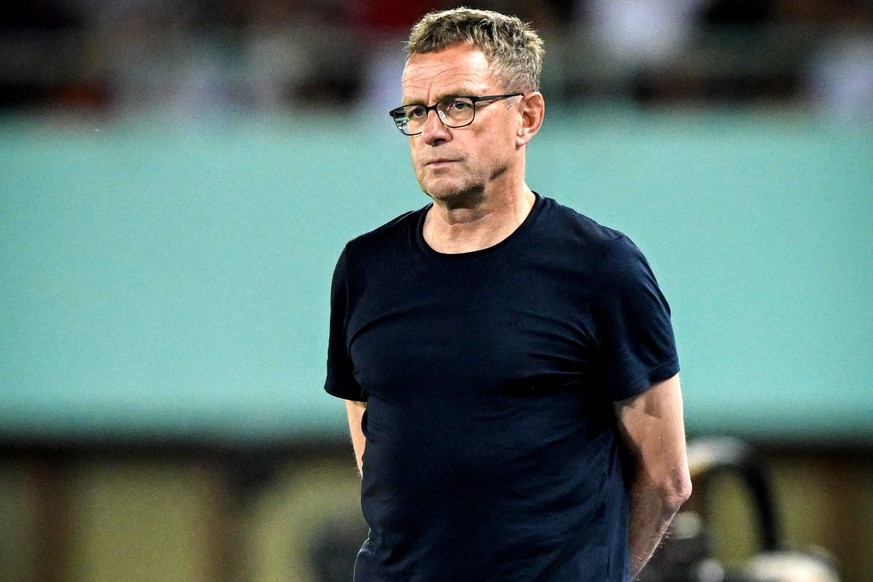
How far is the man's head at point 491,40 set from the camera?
8.55ft

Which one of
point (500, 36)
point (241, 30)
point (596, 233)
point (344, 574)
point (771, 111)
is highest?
point (241, 30)

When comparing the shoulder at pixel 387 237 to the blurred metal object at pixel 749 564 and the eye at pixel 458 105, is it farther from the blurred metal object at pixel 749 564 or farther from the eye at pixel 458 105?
the blurred metal object at pixel 749 564

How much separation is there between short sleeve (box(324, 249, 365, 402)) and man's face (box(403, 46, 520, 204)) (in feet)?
1.06

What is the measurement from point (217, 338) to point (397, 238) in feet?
15.8

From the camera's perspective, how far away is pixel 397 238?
2.75 metres

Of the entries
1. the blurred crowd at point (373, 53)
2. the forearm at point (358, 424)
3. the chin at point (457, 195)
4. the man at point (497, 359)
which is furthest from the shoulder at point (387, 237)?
the blurred crowd at point (373, 53)

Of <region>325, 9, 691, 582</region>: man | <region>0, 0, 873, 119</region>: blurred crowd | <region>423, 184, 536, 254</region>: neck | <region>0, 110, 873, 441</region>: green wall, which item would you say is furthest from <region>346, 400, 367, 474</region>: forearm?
<region>0, 110, 873, 441</region>: green wall

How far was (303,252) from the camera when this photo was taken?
7.44m

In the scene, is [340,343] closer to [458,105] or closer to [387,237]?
[387,237]

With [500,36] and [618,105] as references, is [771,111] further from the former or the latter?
[500,36]

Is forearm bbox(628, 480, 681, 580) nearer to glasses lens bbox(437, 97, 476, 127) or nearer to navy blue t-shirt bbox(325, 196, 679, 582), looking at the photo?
navy blue t-shirt bbox(325, 196, 679, 582)

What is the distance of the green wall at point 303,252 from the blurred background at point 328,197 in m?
0.01

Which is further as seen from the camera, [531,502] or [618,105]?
[618,105]

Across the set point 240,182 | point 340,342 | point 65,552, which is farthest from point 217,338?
point 340,342
